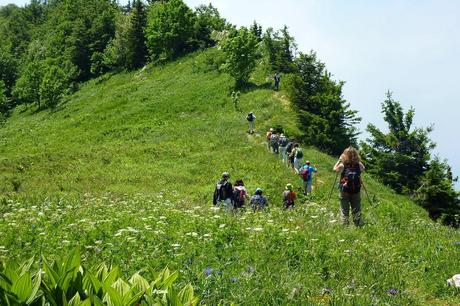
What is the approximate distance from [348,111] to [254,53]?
1621 centimetres

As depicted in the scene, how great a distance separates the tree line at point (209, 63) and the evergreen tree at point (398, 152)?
7 cm

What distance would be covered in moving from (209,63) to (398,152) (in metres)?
30.7

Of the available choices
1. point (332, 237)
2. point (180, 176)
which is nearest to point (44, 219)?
point (332, 237)

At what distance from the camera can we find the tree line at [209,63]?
3472cm

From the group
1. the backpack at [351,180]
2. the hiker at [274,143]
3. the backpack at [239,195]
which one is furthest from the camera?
the hiker at [274,143]

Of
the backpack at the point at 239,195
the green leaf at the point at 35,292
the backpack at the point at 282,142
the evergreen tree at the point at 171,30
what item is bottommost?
the backpack at the point at 239,195

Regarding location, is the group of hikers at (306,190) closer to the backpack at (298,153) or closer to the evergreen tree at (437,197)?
the backpack at (298,153)

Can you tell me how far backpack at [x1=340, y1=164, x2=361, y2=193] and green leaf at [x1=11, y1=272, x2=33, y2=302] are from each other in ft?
29.3

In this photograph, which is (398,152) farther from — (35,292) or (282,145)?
(35,292)

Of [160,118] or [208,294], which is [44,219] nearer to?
[208,294]

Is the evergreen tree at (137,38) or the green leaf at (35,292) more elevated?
the evergreen tree at (137,38)

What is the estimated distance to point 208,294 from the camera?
515cm

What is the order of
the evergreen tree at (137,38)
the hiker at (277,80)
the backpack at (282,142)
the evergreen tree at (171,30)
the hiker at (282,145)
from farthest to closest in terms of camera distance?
the evergreen tree at (137,38) → the evergreen tree at (171,30) → the hiker at (277,80) → the backpack at (282,142) → the hiker at (282,145)

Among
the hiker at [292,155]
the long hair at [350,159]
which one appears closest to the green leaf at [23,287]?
the long hair at [350,159]
